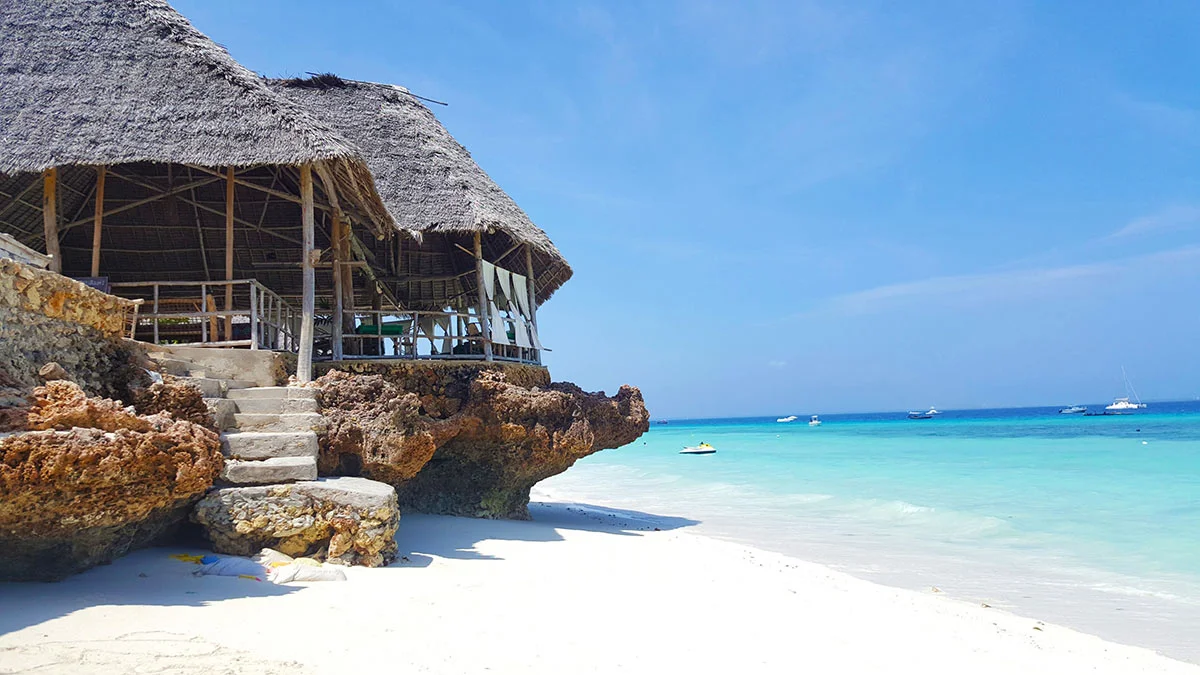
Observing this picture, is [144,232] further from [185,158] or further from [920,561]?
[920,561]

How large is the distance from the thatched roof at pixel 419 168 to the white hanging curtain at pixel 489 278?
521 millimetres

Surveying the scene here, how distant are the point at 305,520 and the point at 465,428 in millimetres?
3854

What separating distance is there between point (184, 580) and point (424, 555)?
2.35 meters

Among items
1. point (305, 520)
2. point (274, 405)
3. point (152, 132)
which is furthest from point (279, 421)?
point (152, 132)

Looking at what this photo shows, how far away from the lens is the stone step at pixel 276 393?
23.1 feet

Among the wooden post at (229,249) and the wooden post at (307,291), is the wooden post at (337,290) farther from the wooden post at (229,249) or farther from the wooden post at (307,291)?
the wooden post at (229,249)

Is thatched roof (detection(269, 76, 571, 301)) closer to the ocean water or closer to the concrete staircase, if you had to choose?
the concrete staircase

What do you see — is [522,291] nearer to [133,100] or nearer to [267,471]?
[133,100]

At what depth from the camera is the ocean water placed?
8.37 metres

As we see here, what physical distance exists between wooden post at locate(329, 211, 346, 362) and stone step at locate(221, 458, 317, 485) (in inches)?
138

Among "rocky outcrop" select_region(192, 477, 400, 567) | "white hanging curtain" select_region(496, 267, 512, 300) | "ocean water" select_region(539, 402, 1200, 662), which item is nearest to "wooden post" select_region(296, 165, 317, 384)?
"rocky outcrop" select_region(192, 477, 400, 567)

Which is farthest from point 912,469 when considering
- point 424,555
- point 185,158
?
point 185,158

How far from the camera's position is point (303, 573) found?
5.28 meters

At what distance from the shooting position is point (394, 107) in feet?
45.6
